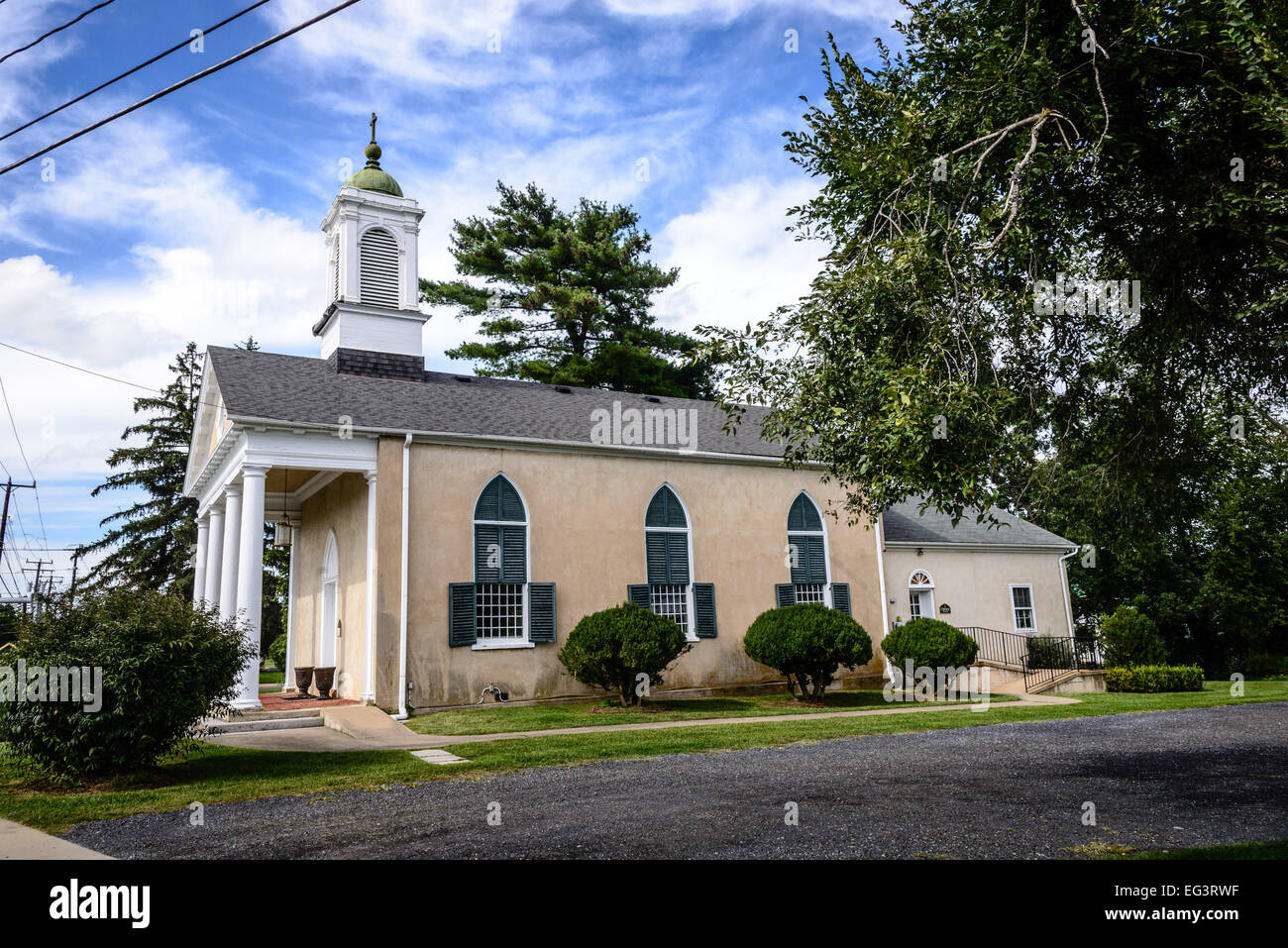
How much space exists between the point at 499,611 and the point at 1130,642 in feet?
58.8

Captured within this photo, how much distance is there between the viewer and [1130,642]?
937 inches

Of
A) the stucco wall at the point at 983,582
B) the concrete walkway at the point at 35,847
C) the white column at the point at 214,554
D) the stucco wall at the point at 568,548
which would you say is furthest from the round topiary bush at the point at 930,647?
the concrete walkway at the point at 35,847

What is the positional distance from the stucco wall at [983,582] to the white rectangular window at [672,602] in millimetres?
6198

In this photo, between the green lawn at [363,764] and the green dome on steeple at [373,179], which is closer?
the green lawn at [363,764]

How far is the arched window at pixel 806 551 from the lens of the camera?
20.9 meters

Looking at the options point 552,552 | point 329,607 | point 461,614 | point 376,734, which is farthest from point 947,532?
point 376,734

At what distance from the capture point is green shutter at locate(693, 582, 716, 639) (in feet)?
63.6

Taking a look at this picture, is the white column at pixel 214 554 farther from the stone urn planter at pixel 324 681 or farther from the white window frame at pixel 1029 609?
the white window frame at pixel 1029 609

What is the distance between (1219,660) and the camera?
3173 centimetres

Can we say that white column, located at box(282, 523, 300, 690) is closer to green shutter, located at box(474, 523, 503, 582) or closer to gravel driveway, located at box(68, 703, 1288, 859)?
green shutter, located at box(474, 523, 503, 582)

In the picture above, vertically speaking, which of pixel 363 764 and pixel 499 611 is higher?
pixel 499 611

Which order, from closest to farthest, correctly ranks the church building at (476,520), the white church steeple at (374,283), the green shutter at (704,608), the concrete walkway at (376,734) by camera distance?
1. the concrete walkway at (376,734)
2. the church building at (476,520)
3. the green shutter at (704,608)
4. the white church steeple at (374,283)

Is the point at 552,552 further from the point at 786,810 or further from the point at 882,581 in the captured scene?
the point at 786,810
